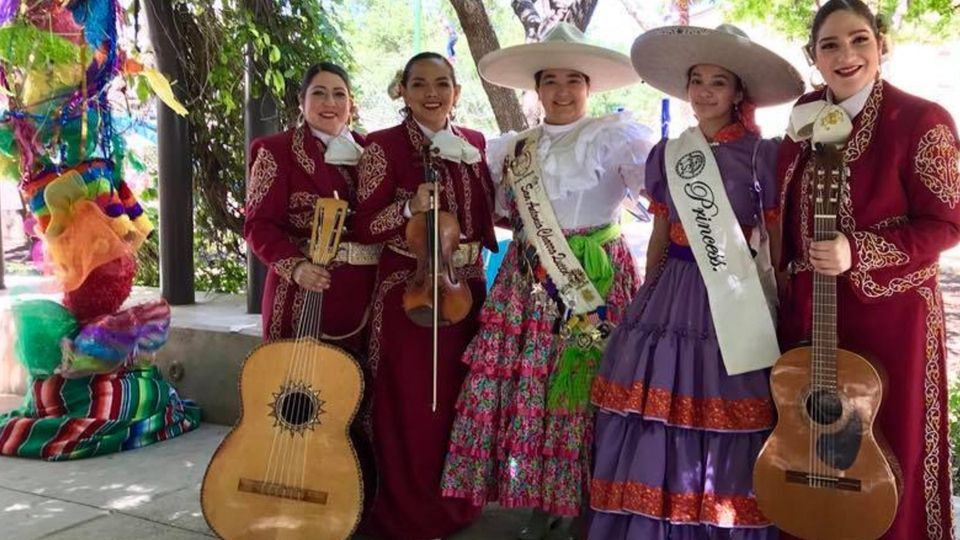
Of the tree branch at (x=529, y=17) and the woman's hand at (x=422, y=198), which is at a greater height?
the tree branch at (x=529, y=17)

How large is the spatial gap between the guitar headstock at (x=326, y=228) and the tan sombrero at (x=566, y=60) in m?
0.85

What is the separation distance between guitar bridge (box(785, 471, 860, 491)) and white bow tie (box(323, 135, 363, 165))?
80.5 inches

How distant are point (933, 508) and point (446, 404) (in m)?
1.72

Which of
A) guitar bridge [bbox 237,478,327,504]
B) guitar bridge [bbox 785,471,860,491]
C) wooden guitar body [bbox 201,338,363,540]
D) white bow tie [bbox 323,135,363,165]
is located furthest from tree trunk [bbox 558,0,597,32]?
guitar bridge [bbox 785,471,860,491]

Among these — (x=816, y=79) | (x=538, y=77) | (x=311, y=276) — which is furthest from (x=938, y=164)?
(x=311, y=276)

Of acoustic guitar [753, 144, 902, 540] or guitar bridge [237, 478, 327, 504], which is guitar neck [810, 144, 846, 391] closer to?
acoustic guitar [753, 144, 902, 540]

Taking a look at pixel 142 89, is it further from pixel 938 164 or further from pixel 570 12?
pixel 938 164

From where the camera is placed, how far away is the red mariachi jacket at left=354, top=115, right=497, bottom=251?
353 centimetres

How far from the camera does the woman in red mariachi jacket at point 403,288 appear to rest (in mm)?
3527

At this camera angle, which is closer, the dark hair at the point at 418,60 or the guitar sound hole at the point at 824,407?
the guitar sound hole at the point at 824,407

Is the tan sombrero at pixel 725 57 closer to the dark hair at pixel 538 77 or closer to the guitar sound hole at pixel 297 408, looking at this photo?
the dark hair at pixel 538 77

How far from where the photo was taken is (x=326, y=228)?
3.45 m

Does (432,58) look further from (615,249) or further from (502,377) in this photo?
(502,377)

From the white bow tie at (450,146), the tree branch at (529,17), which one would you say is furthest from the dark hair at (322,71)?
the tree branch at (529,17)
